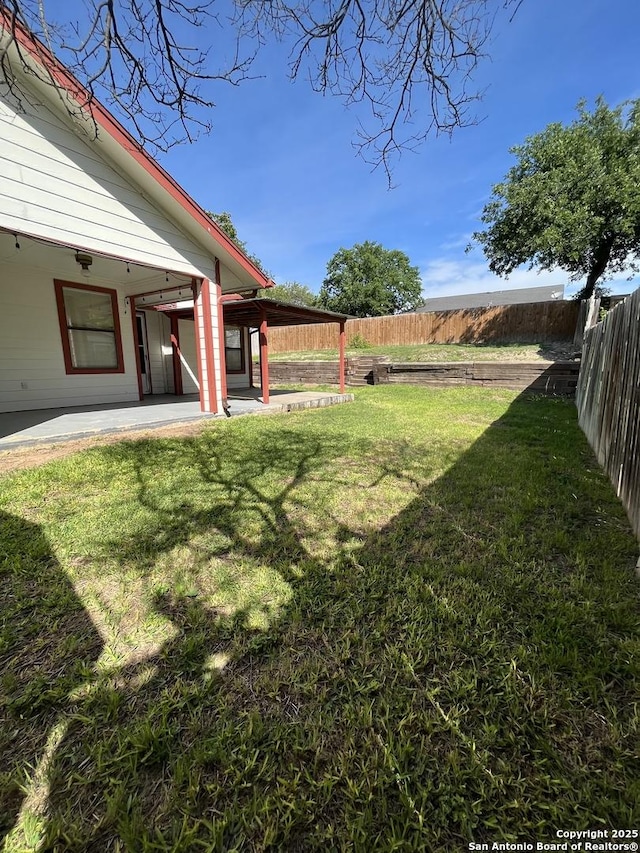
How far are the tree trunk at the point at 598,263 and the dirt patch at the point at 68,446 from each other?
18618 millimetres

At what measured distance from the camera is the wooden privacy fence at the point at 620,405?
2.76m

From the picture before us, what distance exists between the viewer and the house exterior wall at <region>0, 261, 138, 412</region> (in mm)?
6320

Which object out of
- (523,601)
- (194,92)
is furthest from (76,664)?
(194,92)

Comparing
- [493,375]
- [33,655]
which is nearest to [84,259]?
[33,655]

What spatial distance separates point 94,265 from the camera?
6.41 m

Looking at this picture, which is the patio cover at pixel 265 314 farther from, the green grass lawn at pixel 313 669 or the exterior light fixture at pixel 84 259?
the green grass lawn at pixel 313 669

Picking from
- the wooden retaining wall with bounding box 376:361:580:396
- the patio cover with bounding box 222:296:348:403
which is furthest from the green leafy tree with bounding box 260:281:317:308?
the patio cover with bounding box 222:296:348:403

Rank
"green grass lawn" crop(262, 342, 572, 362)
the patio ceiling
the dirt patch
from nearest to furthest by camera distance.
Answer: the dirt patch < the patio ceiling < "green grass lawn" crop(262, 342, 572, 362)

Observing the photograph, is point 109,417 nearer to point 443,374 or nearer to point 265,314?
point 265,314

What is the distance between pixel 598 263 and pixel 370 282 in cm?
2564

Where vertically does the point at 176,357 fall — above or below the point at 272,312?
below

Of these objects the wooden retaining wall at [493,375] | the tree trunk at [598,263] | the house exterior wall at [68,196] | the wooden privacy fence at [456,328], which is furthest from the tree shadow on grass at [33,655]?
the tree trunk at [598,263]

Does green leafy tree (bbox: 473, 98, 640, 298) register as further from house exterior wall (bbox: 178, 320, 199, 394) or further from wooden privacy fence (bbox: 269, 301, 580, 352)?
house exterior wall (bbox: 178, 320, 199, 394)

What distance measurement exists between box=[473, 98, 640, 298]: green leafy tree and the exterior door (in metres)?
15.4
